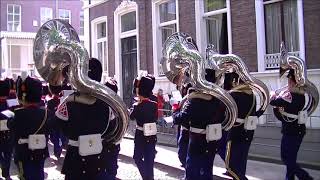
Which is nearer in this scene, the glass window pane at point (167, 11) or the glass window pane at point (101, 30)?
the glass window pane at point (167, 11)

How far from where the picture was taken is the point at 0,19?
33.3m

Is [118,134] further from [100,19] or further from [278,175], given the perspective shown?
[100,19]

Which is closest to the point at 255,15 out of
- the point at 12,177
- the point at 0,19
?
the point at 12,177

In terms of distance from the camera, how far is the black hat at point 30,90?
572 cm

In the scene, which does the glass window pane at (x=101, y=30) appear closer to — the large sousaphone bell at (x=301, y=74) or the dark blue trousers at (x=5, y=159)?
the dark blue trousers at (x=5, y=159)

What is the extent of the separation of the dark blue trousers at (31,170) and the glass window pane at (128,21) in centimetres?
1127

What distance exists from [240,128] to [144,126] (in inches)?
58.3

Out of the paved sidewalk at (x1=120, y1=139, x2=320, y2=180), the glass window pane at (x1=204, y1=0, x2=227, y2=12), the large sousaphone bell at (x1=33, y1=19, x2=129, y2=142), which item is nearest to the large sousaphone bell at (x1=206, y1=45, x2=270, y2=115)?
the paved sidewalk at (x1=120, y1=139, x2=320, y2=180)

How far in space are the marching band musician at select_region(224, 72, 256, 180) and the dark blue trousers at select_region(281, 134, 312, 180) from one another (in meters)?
0.60

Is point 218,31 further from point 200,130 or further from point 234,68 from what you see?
point 200,130

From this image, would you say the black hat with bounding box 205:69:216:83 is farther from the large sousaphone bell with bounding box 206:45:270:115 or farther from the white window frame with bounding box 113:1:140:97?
the white window frame with bounding box 113:1:140:97

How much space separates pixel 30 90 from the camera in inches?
227

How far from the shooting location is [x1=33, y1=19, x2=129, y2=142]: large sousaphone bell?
15.2 ft

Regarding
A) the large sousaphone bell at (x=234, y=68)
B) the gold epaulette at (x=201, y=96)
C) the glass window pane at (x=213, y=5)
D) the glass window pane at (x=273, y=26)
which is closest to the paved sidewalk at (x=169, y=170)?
the large sousaphone bell at (x=234, y=68)
